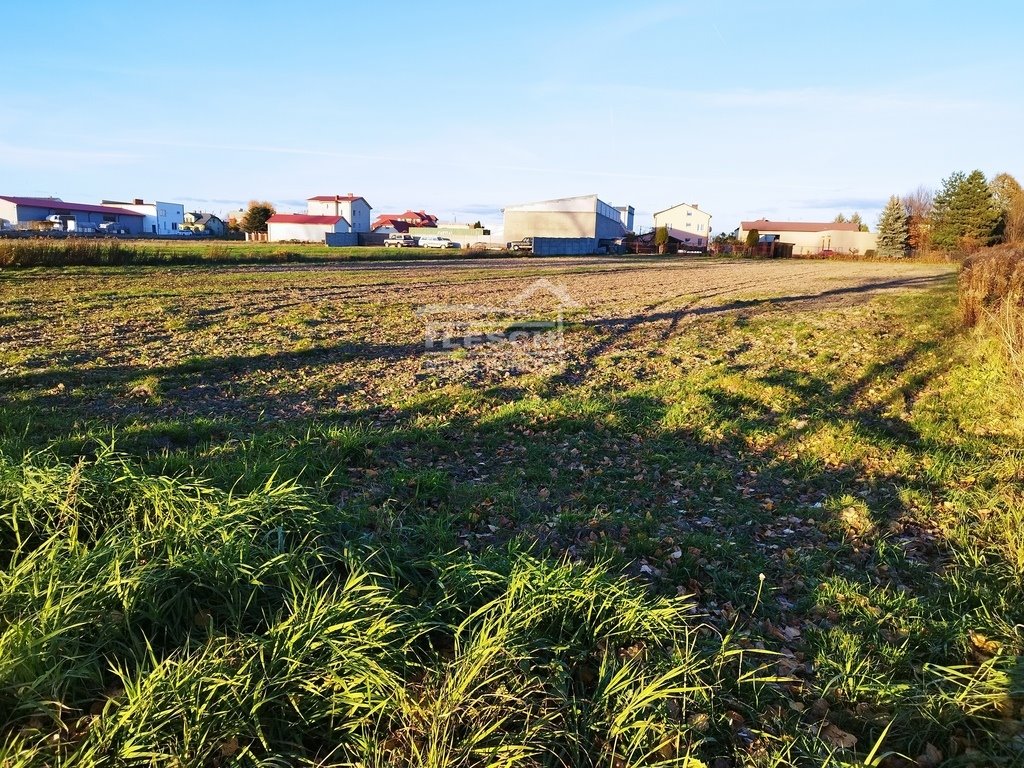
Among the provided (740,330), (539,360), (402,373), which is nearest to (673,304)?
(740,330)

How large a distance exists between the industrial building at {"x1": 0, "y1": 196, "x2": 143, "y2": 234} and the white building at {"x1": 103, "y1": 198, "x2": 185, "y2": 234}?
375cm

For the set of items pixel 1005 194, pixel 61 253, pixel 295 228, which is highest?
pixel 1005 194

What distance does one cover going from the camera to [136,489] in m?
4.22

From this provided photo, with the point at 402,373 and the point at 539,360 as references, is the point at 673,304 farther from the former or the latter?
the point at 402,373

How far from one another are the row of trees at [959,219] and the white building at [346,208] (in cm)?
7142

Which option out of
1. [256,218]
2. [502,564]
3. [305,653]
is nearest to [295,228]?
[256,218]

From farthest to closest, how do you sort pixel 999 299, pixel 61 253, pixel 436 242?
pixel 436 242 → pixel 61 253 → pixel 999 299

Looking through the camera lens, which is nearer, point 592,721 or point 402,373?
point 592,721

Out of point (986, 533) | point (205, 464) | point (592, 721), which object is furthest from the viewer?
point (205, 464)

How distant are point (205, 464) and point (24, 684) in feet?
10.6

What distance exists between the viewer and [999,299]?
41.4 ft

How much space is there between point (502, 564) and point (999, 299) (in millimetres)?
13147

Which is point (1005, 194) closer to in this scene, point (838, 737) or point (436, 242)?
point (436, 242)

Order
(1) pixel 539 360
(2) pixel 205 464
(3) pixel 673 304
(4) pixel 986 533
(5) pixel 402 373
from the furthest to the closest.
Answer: (3) pixel 673 304 → (1) pixel 539 360 → (5) pixel 402 373 → (2) pixel 205 464 → (4) pixel 986 533
